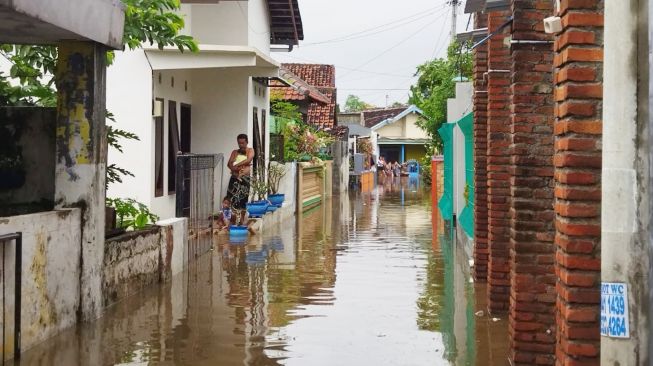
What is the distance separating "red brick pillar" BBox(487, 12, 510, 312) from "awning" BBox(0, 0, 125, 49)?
13.2ft

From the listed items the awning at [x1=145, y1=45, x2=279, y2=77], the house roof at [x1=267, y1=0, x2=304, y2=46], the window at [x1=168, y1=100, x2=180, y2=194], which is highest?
the house roof at [x1=267, y1=0, x2=304, y2=46]

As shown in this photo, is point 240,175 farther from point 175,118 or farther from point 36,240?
point 36,240

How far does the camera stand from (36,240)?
25.3 ft

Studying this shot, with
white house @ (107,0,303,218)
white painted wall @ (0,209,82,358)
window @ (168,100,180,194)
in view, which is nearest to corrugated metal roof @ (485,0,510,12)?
white painted wall @ (0,209,82,358)

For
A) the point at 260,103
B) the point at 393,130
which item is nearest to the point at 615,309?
the point at 260,103

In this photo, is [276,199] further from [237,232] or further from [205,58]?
[205,58]

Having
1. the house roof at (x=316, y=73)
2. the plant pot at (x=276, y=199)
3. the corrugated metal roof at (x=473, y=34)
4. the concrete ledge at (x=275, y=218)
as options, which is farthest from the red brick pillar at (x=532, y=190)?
the house roof at (x=316, y=73)

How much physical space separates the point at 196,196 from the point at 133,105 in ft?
9.76

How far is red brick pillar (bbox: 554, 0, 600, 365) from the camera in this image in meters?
4.97

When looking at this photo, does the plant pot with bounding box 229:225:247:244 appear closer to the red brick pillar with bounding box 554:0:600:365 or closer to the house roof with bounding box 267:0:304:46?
the house roof with bounding box 267:0:304:46

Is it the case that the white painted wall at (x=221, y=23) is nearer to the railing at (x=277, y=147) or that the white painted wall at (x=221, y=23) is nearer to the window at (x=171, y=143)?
the window at (x=171, y=143)

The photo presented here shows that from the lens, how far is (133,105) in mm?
16141

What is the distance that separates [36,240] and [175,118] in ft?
36.3

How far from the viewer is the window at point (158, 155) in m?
17.2
